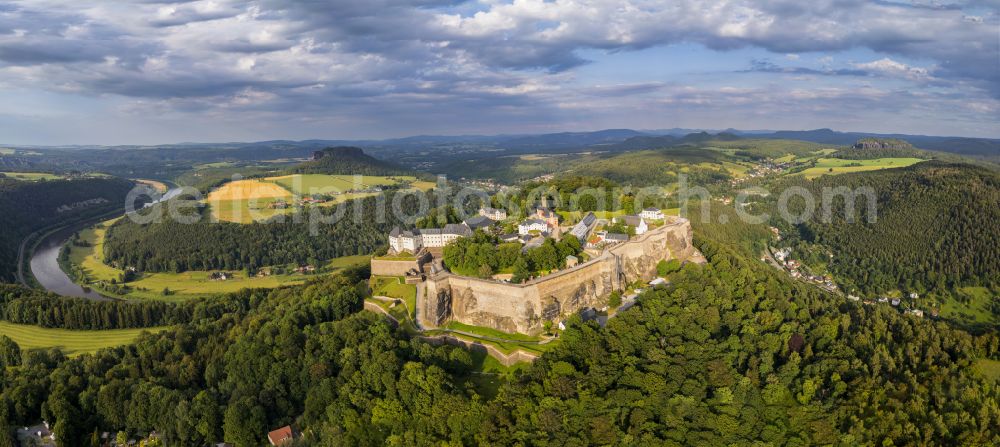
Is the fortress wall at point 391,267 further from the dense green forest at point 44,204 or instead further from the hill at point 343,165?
the hill at point 343,165

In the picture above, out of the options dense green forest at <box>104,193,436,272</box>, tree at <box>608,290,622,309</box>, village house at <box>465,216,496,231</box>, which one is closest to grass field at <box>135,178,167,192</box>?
dense green forest at <box>104,193,436,272</box>

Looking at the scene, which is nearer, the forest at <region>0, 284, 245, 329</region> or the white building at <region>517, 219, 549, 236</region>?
the white building at <region>517, 219, 549, 236</region>

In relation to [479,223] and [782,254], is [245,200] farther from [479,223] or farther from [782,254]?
[782,254]

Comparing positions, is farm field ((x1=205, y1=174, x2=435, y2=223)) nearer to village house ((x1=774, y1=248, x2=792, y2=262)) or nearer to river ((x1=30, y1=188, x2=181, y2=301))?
river ((x1=30, y1=188, x2=181, y2=301))

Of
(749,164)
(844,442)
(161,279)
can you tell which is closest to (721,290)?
(844,442)

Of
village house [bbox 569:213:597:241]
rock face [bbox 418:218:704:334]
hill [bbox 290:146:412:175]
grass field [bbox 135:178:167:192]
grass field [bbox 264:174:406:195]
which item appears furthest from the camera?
grass field [bbox 135:178:167:192]
